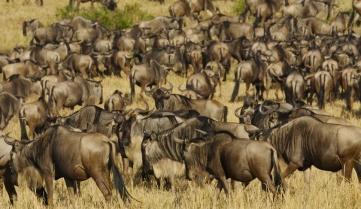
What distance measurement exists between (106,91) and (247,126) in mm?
11421

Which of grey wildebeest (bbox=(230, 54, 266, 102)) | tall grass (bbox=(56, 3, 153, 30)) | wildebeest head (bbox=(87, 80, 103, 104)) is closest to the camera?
wildebeest head (bbox=(87, 80, 103, 104))

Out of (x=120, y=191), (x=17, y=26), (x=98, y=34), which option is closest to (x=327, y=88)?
(x=120, y=191)

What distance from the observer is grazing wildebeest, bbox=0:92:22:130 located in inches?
642

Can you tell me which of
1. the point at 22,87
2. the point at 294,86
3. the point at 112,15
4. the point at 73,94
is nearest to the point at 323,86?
the point at 294,86

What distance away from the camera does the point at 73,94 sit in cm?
1761

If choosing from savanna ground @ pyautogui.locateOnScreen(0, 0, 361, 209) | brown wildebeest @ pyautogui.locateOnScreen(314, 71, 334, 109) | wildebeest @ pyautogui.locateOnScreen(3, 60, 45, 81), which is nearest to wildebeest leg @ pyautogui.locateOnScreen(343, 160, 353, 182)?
savanna ground @ pyautogui.locateOnScreen(0, 0, 361, 209)

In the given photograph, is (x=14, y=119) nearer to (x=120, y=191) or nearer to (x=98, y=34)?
(x=120, y=191)

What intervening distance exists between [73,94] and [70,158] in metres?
8.45

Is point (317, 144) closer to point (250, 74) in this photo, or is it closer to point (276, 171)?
point (276, 171)

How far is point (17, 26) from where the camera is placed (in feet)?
115

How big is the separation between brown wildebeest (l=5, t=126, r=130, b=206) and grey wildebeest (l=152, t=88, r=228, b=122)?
5.26 meters

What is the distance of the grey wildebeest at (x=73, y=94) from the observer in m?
17.1

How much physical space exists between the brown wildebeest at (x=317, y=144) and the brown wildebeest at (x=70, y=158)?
2452 millimetres

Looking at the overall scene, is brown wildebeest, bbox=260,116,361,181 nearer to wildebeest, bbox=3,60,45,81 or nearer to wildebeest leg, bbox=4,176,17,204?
wildebeest leg, bbox=4,176,17,204
